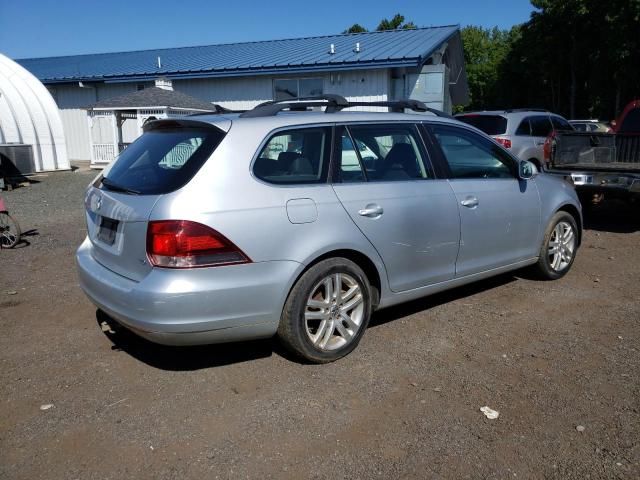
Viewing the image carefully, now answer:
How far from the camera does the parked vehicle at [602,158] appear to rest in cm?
806

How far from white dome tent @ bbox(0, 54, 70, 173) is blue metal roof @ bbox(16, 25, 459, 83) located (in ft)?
10.8

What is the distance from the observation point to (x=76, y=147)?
23172 mm

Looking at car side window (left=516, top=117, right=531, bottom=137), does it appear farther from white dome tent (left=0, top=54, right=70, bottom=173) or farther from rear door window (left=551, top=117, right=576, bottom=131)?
white dome tent (left=0, top=54, right=70, bottom=173)

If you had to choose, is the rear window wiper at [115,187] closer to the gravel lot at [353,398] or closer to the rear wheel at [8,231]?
the gravel lot at [353,398]

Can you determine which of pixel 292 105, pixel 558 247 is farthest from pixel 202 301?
pixel 558 247

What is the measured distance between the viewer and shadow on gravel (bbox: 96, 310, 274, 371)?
154 inches

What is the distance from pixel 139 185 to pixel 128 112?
16.4 meters

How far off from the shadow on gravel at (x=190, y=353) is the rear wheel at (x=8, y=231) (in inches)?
150

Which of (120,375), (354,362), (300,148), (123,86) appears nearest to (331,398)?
(354,362)

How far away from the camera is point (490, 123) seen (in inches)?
456

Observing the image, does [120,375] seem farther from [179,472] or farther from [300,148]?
[300,148]

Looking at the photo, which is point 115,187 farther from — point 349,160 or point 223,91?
point 223,91

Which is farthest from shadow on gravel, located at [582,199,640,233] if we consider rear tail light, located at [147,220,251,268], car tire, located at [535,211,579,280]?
rear tail light, located at [147,220,251,268]

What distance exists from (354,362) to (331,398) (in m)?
0.53
